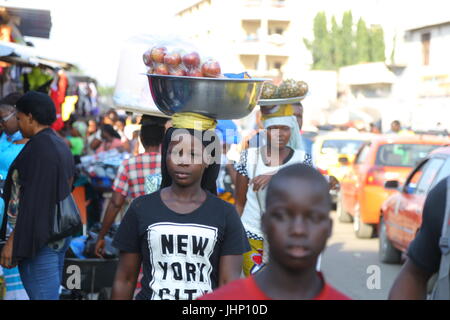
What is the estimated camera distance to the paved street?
9492mm

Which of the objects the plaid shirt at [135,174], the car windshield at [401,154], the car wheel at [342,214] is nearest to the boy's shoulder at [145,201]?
the plaid shirt at [135,174]

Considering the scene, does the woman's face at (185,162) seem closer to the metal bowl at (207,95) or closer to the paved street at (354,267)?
the metal bowl at (207,95)

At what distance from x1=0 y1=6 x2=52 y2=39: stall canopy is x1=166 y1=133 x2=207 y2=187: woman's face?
728 centimetres

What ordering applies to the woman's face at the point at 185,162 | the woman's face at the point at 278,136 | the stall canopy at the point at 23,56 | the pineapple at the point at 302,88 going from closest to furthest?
1. the woman's face at the point at 185,162
2. the woman's face at the point at 278,136
3. the pineapple at the point at 302,88
4. the stall canopy at the point at 23,56

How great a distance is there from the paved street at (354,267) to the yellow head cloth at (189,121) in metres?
4.75

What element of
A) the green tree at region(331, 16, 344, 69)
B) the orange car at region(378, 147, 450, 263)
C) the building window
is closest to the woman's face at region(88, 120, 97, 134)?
the orange car at region(378, 147, 450, 263)

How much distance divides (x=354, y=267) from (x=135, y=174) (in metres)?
5.17

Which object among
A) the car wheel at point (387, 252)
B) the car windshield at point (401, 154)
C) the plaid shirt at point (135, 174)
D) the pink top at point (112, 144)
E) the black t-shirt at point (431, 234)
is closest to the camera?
the black t-shirt at point (431, 234)

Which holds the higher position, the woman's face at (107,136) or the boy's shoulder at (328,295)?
the boy's shoulder at (328,295)

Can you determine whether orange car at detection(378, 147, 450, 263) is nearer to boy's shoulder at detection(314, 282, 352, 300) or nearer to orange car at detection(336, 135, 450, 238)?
orange car at detection(336, 135, 450, 238)

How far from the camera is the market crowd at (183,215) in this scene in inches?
97.8

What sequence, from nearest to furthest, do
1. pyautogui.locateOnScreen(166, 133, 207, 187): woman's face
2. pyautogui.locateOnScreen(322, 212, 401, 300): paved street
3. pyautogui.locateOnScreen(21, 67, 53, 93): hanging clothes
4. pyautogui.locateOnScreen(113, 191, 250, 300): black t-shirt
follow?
pyautogui.locateOnScreen(113, 191, 250, 300): black t-shirt < pyautogui.locateOnScreen(166, 133, 207, 187): woman's face < pyautogui.locateOnScreen(322, 212, 401, 300): paved street < pyautogui.locateOnScreen(21, 67, 53, 93): hanging clothes

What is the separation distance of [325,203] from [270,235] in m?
0.20

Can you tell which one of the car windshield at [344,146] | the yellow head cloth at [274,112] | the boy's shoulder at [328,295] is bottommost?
the car windshield at [344,146]
